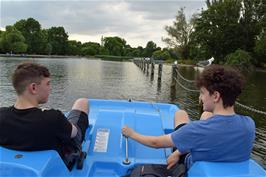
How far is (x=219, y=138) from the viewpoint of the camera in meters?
2.63

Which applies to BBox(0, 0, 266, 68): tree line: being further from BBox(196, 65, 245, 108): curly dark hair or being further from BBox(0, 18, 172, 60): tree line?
BBox(196, 65, 245, 108): curly dark hair

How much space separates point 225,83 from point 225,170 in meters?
0.65

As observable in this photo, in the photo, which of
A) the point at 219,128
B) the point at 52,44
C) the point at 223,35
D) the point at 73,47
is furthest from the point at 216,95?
the point at 73,47

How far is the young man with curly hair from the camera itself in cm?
263

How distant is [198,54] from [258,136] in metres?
41.6

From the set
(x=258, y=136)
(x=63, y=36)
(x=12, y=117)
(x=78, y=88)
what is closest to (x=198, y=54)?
(x=78, y=88)

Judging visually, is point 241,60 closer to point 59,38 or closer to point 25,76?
point 25,76

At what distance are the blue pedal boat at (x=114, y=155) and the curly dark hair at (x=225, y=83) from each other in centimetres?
52

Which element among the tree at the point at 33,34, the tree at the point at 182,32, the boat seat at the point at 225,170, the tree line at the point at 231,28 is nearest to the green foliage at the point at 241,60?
the tree line at the point at 231,28

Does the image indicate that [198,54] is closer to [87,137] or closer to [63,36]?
[87,137]

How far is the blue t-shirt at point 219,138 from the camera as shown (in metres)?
2.63

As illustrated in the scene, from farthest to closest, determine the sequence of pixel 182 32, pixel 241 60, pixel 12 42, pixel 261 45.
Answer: pixel 12 42, pixel 182 32, pixel 241 60, pixel 261 45

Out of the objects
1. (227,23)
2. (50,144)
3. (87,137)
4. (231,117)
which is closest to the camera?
(231,117)

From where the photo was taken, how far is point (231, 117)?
2.66 meters
